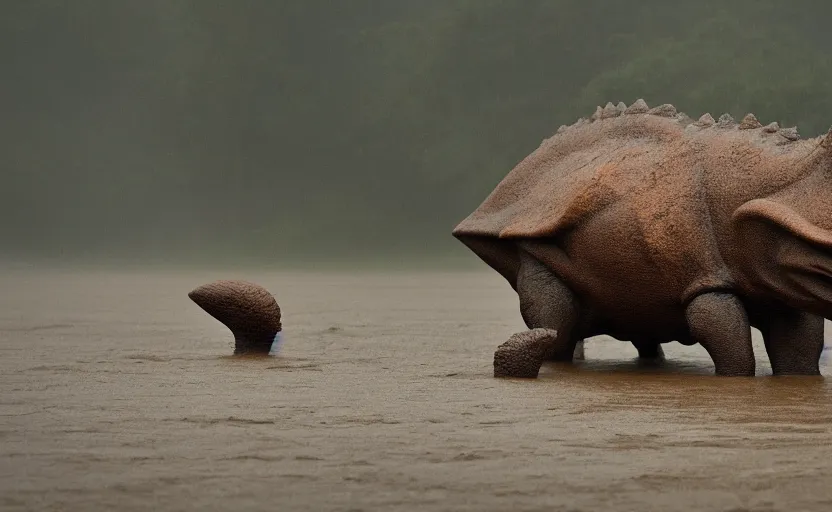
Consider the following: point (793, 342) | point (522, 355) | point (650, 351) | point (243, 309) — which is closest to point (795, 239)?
point (793, 342)

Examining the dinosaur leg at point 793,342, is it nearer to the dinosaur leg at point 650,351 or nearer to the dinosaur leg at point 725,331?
the dinosaur leg at point 725,331

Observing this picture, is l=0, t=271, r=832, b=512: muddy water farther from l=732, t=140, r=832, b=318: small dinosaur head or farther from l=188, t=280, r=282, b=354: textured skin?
l=732, t=140, r=832, b=318: small dinosaur head

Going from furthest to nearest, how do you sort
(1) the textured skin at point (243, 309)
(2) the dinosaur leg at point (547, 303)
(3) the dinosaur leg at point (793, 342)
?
(1) the textured skin at point (243, 309)
(2) the dinosaur leg at point (547, 303)
(3) the dinosaur leg at point (793, 342)

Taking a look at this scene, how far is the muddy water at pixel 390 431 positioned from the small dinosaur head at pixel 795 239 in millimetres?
446

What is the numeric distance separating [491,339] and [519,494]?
17.7 ft

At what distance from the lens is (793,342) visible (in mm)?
6430

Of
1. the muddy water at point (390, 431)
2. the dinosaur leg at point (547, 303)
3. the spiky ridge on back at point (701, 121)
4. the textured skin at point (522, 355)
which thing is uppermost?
the spiky ridge on back at point (701, 121)

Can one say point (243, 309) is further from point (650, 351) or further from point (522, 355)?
point (650, 351)

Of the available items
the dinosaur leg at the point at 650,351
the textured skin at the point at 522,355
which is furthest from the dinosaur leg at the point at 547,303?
the dinosaur leg at the point at 650,351

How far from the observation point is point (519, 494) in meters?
3.30

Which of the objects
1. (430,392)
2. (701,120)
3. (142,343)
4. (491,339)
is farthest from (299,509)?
(491,339)

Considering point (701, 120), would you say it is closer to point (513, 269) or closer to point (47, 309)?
point (513, 269)

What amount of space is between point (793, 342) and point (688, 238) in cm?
79

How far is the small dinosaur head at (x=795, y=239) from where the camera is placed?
5777 millimetres
